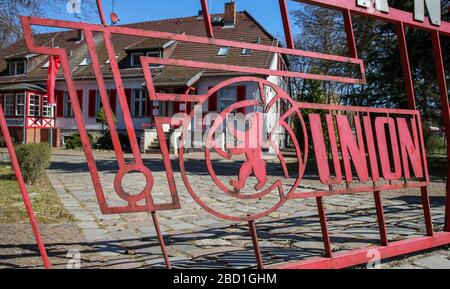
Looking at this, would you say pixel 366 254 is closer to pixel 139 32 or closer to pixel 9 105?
pixel 139 32

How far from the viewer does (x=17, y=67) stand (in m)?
29.6

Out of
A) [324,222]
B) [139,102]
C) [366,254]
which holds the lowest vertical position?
[366,254]

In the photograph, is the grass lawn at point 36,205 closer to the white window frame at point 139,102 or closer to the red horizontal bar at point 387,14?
the red horizontal bar at point 387,14

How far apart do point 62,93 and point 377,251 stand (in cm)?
2628

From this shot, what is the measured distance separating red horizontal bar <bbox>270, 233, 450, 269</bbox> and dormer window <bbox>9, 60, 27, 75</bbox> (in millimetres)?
30394

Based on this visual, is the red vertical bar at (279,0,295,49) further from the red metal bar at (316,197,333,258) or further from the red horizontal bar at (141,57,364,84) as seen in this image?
the red metal bar at (316,197,333,258)

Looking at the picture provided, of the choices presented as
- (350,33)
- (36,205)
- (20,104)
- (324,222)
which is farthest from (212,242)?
(20,104)

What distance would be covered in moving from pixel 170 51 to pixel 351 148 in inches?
920

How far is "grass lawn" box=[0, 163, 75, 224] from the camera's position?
16.6 ft

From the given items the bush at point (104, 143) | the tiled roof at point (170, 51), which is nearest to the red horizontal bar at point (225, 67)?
the tiled roof at point (170, 51)

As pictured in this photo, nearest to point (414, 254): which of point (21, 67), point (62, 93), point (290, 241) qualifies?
point (290, 241)

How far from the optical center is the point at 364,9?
3.21 m
